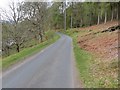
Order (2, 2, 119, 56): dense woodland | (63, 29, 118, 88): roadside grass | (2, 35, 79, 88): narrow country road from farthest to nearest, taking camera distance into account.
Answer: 1. (2, 2, 119, 56): dense woodland
2. (2, 35, 79, 88): narrow country road
3. (63, 29, 118, 88): roadside grass

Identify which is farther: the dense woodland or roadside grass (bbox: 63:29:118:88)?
the dense woodland

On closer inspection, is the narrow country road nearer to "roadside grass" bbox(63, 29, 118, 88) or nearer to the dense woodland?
"roadside grass" bbox(63, 29, 118, 88)

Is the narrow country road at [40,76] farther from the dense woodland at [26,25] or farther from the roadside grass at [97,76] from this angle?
the dense woodland at [26,25]

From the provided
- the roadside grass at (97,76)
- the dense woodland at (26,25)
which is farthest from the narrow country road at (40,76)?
the dense woodland at (26,25)

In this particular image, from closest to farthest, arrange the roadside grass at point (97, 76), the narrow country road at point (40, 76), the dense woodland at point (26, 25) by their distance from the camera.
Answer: the roadside grass at point (97, 76), the narrow country road at point (40, 76), the dense woodland at point (26, 25)

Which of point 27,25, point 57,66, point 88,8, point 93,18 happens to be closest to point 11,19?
point 27,25

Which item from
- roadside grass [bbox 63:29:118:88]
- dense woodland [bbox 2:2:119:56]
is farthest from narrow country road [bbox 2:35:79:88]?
dense woodland [bbox 2:2:119:56]

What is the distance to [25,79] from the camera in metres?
13.0

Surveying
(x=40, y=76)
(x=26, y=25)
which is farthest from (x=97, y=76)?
(x=26, y=25)

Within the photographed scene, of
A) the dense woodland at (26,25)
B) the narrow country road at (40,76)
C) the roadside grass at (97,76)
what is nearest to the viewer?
the roadside grass at (97,76)

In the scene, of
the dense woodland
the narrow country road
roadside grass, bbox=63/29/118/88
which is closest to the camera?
roadside grass, bbox=63/29/118/88

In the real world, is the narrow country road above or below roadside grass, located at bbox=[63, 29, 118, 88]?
below

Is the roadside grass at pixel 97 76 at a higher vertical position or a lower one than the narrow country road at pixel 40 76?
higher

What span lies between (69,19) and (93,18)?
8.98 metres
